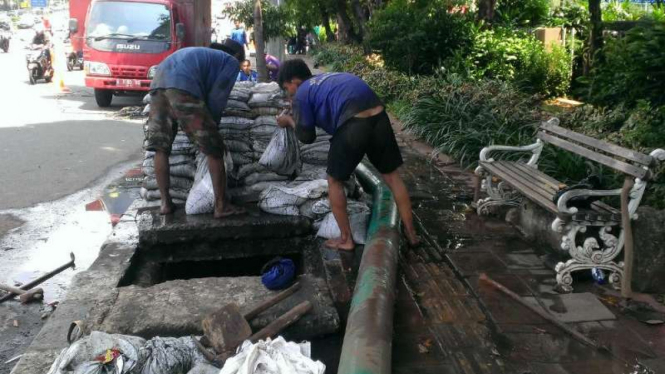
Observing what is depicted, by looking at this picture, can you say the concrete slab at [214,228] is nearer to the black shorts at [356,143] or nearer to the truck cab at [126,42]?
the black shorts at [356,143]

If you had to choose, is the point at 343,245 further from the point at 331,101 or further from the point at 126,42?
the point at 126,42

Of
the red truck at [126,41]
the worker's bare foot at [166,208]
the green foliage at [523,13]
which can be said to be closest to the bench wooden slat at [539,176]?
the worker's bare foot at [166,208]

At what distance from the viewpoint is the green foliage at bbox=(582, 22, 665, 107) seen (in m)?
7.02

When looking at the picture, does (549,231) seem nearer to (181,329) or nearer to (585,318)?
(585,318)

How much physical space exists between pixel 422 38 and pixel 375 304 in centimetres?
975

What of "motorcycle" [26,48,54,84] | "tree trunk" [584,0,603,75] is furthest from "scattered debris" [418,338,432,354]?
"motorcycle" [26,48,54,84]

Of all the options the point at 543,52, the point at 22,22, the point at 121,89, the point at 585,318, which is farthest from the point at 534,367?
the point at 22,22

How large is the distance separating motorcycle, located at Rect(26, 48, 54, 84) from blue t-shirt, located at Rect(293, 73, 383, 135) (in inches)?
614

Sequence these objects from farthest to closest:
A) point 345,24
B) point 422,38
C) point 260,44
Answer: point 345,24, point 422,38, point 260,44

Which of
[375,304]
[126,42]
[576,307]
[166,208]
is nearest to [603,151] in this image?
[576,307]

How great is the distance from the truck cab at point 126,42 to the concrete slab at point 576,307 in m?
11.3

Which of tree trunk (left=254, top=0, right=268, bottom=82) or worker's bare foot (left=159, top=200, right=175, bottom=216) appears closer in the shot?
worker's bare foot (left=159, top=200, right=175, bottom=216)

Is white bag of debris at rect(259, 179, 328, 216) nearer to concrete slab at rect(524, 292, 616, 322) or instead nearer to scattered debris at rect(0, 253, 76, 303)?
scattered debris at rect(0, 253, 76, 303)

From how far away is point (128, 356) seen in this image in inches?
114
